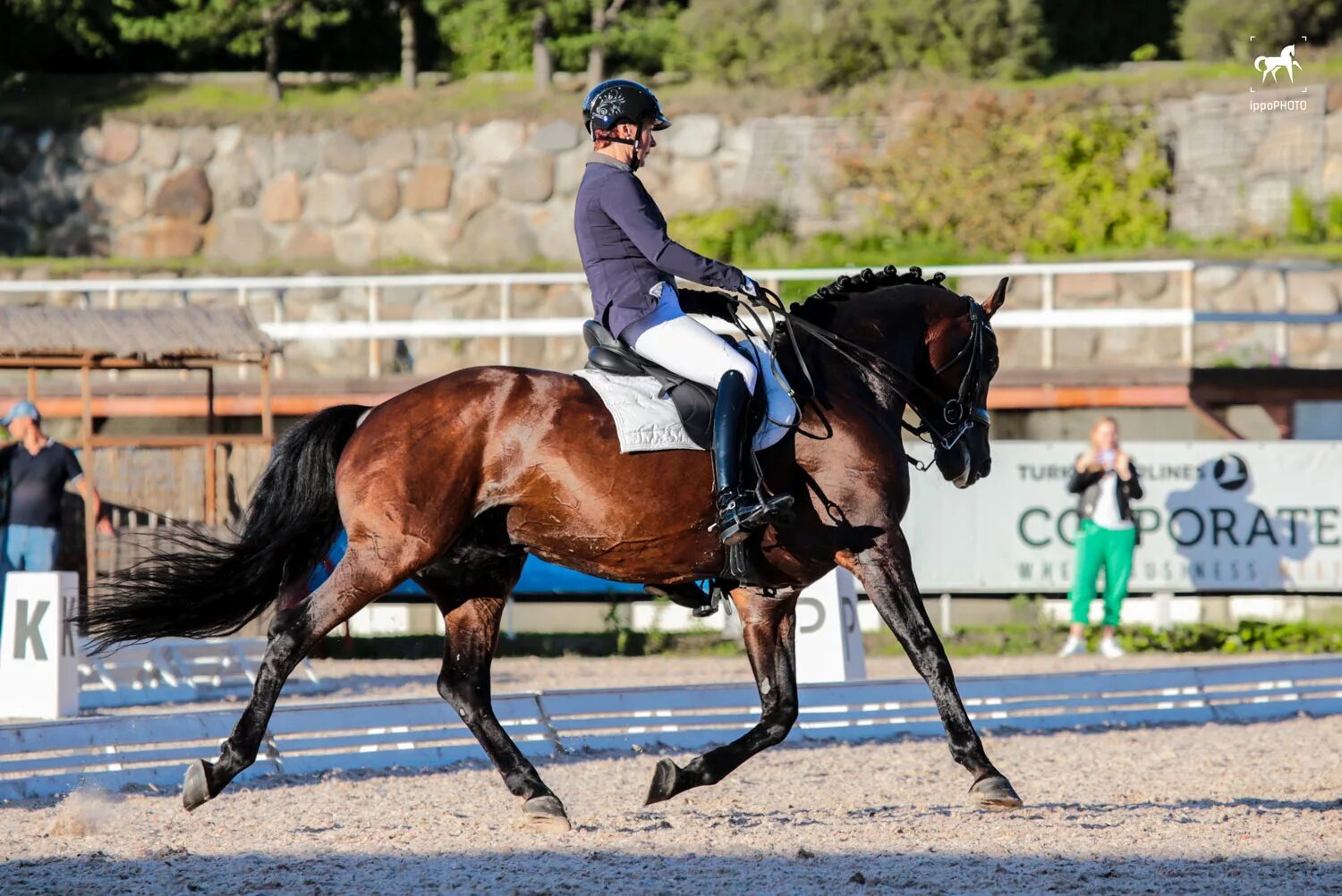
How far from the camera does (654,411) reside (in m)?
6.56

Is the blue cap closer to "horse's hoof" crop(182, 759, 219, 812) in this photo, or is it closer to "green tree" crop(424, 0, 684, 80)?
"horse's hoof" crop(182, 759, 219, 812)

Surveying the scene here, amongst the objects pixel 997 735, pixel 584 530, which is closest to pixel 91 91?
pixel 997 735

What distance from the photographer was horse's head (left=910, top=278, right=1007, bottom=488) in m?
7.31

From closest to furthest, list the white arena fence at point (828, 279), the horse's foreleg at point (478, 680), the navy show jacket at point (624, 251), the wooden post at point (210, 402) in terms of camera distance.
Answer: the navy show jacket at point (624, 251) → the horse's foreleg at point (478, 680) → the wooden post at point (210, 402) → the white arena fence at point (828, 279)

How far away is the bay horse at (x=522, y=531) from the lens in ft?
20.9

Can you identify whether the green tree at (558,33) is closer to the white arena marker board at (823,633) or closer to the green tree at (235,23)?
the green tree at (235,23)

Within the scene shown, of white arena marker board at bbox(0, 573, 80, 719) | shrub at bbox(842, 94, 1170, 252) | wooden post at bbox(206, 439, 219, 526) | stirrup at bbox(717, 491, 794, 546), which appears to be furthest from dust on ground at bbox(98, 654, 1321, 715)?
shrub at bbox(842, 94, 1170, 252)

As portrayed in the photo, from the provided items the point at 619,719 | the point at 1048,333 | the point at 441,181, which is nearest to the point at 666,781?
the point at 619,719

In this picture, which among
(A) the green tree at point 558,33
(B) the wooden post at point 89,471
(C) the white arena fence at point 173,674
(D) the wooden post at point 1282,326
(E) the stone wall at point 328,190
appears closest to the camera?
(C) the white arena fence at point 173,674

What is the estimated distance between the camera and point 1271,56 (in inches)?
993

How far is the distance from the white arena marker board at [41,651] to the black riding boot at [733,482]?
4.91 meters

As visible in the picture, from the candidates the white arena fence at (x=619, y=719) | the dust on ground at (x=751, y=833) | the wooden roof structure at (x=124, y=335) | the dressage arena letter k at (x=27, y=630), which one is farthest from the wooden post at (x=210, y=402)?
the dust on ground at (x=751, y=833)

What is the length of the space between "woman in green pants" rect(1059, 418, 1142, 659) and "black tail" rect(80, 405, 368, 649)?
29.5 feet

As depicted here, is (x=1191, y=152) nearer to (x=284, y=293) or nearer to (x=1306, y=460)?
(x=1306, y=460)
